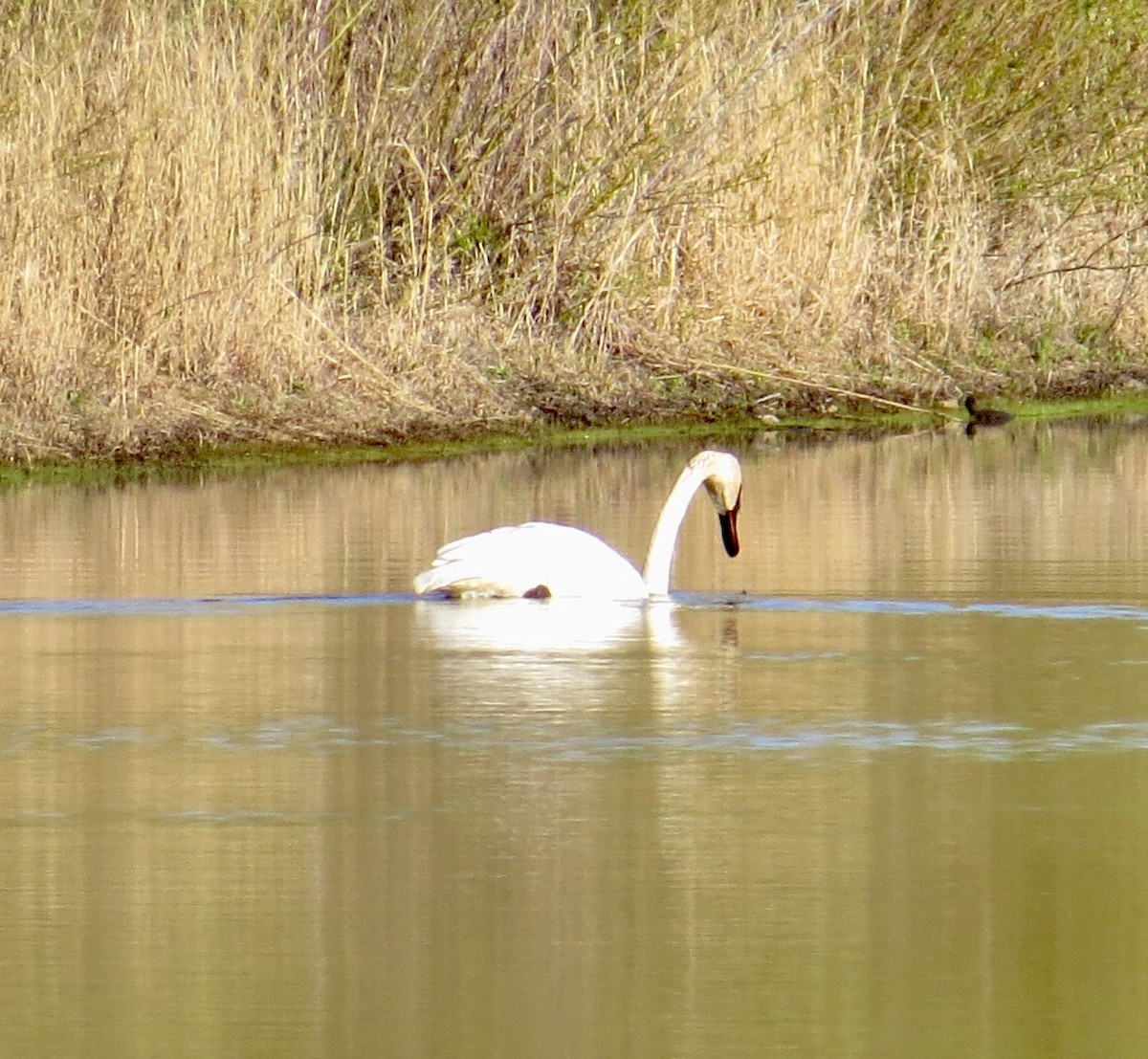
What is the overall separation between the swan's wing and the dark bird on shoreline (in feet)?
28.2

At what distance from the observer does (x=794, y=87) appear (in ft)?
59.0

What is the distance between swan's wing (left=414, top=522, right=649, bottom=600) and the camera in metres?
9.52

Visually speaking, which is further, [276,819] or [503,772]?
[503,772]

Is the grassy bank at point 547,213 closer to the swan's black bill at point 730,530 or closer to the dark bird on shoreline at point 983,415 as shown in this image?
the dark bird on shoreline at point 983,415

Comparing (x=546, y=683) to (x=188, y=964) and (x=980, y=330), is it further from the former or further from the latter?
(x=980, y=330)

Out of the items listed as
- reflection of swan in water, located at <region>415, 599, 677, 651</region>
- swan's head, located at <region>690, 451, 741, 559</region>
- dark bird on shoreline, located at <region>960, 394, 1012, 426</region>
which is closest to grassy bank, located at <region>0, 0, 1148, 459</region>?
dark bird on shoreline, located at <region>960, 394, 1012, 426</region>

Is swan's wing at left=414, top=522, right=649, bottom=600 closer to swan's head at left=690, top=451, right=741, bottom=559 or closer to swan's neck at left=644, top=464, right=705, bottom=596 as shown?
swan's neck at left=644, top=464, right=705, bottom=596

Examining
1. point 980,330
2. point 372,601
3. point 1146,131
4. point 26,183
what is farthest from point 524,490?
point 1146,131

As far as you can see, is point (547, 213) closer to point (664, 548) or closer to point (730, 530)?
point (730, 530)

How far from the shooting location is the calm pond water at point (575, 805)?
4660 mm

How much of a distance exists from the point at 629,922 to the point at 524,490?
8.44m

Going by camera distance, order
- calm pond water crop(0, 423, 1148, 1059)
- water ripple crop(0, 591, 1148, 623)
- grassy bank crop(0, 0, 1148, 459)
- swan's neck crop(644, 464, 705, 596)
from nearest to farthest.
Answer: calm pond water crop(0, 423, 1148, 1059)
water ripple crop(0, 591, 1148, 623)
swan's neck crop(644, 464, 705, 596)
grassy bank crop(0, 0, 1148, 459)

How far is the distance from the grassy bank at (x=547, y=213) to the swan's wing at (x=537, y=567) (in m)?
4.89

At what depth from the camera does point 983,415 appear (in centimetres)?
1798
